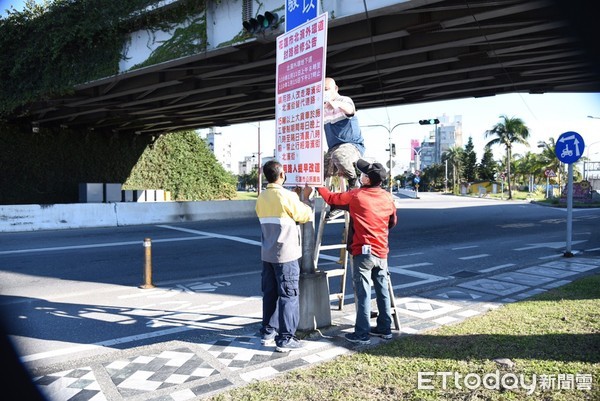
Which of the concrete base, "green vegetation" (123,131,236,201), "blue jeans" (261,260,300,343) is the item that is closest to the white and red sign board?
"blue jeans" (261,260,300,343)

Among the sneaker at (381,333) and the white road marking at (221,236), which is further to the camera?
the white road marking at (221,236)

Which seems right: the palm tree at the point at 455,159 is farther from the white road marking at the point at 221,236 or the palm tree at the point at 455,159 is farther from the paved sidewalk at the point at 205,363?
the paved sidewalk at the point at 205,363

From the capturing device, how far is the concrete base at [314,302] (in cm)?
486

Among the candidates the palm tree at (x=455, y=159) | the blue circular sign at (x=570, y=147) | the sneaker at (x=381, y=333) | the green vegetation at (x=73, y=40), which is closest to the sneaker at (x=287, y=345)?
the sneaker at (x=381, y=333)

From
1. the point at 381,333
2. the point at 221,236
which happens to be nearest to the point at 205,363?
the point at 381,333

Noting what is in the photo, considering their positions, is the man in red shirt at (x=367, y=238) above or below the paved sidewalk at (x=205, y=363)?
above

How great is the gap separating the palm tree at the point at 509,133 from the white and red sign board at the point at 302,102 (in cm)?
6202

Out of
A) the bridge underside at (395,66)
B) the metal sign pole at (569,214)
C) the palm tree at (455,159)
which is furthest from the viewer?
the palm tree at (455,159)

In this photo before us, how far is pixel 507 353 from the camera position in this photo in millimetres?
4164

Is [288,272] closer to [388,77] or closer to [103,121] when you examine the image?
[388,77]

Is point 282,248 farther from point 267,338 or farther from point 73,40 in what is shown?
point 73,40

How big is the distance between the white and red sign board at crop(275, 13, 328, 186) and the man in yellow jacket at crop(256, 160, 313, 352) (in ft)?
1.11

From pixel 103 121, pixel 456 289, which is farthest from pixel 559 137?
pixel 103 121

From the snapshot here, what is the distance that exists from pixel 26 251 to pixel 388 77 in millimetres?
11928
